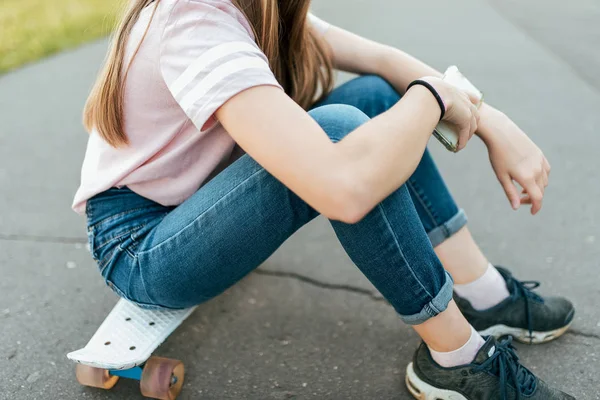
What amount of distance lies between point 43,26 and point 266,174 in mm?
4545

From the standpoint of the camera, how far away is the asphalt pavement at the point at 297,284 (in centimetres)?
173

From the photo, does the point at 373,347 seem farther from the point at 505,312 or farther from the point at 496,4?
the point at 496,4

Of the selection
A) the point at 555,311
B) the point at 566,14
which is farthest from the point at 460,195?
the point at 566,14

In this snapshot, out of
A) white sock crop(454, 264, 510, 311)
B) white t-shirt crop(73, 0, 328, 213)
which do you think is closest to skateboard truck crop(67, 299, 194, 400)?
white t-shirt crop(73, 0, 328, 213)

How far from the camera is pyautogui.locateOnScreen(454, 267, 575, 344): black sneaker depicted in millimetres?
1785

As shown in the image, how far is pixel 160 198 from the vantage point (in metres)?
1.55

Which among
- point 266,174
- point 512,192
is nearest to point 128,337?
point 266,174

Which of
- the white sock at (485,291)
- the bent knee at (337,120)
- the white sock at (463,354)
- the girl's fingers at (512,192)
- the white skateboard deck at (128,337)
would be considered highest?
the bent knee at (337,120)

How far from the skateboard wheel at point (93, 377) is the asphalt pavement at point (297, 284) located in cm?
4

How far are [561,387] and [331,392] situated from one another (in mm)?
582

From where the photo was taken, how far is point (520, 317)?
178cm

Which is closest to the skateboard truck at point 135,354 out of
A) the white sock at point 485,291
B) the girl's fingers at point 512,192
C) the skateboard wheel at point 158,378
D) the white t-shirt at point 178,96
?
the skateboard wheel at point 158,378

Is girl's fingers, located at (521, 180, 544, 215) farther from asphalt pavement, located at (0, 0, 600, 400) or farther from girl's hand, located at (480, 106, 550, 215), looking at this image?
asphalt pavement, located at (0, 0, 600, 400)

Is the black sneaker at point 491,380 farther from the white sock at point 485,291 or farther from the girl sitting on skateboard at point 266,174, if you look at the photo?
the white sock at point 485,291
